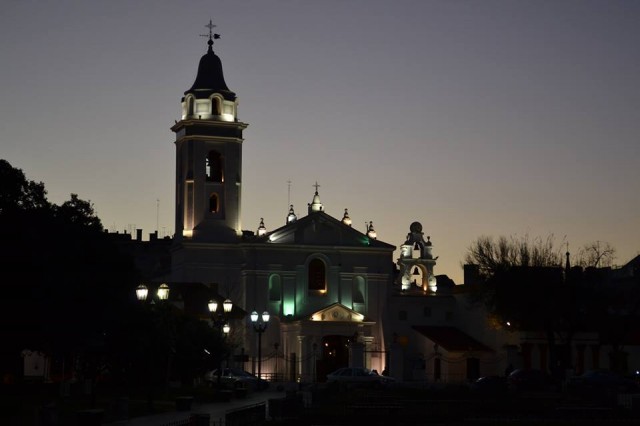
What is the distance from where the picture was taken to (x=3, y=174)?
52.5 m

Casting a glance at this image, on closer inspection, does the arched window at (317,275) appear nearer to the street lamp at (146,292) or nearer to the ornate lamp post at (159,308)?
the ornate lamp post at (159,308)

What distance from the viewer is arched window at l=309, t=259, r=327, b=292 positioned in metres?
90.7

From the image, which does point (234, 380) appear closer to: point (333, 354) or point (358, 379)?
point (358, 379)

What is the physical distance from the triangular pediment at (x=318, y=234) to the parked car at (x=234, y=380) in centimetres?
1916

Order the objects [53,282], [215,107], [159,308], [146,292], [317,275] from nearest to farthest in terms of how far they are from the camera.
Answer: [146,292] → [159,308] → [53,282] → [215,107] → [317,275]

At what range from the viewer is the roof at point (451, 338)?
86188 mm

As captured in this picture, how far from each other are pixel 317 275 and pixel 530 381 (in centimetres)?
2844

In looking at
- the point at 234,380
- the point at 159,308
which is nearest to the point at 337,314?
the point at 234,380

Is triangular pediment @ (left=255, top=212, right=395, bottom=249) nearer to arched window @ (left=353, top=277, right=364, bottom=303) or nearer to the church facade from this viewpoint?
the church facade

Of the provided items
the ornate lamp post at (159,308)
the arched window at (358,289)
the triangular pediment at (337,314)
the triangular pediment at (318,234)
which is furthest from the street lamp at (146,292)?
the arched window at (358,289)

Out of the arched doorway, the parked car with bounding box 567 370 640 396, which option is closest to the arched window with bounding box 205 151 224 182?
the arched doorway

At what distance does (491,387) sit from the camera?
6006cm

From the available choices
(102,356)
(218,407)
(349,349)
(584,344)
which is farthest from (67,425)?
(584,344)

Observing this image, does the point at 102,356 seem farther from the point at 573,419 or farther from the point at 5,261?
the point at 573,419
